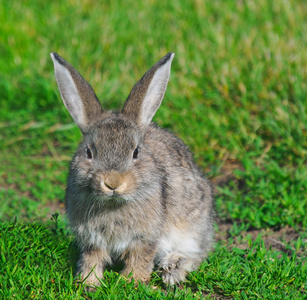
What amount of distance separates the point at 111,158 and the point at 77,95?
669 millimetres

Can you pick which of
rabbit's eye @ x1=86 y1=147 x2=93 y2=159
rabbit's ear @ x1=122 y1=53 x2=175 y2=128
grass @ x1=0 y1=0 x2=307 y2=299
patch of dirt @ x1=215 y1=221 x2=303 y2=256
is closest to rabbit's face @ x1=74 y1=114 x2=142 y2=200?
rabbit's eye @ x1=86 y1=147 x2=93 y2=159

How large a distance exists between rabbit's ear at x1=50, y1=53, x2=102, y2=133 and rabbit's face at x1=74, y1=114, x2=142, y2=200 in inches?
6.3

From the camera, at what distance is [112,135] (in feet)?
12.7

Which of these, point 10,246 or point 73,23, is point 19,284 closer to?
point 10,246

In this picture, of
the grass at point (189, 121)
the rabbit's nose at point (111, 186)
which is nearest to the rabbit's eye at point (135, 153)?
the rabbit's nose at point (111, 186)

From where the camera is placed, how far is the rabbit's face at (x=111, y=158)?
3.66m

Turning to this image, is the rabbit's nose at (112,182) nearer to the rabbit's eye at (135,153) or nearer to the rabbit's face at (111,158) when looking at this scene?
the rabbit's face at (111,158)

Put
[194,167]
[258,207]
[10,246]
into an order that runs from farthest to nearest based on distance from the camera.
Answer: [258,207] → [194,167] → [10,246]

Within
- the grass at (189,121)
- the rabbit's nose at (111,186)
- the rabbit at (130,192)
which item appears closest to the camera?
the rabbit's nose at (111,186)

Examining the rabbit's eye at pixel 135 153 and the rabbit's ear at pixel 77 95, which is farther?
the rabbit's ear at pixel 77 95

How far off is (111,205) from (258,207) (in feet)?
6.11

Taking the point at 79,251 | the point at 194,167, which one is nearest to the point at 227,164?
the point at 194,167

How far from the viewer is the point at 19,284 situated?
150 inches

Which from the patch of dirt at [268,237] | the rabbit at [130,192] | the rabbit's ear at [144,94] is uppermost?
the rabbit's ear at [144,94]
